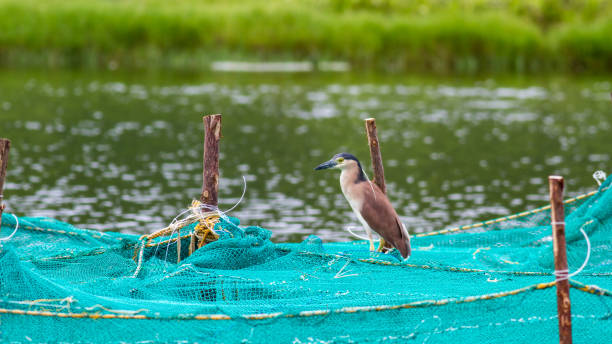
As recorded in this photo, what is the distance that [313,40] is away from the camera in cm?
5100

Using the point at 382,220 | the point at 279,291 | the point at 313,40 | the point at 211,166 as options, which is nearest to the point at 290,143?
the point at 211,166

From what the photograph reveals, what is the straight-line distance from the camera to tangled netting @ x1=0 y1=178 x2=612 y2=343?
22.4 feet

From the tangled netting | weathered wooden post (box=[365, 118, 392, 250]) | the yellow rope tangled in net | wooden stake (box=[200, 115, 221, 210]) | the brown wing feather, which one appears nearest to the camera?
the tangled netting

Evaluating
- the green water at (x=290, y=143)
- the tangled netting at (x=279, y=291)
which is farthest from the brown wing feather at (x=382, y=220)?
the green water at (x=290, y=143)

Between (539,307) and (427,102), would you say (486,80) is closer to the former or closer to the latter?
(427,102)

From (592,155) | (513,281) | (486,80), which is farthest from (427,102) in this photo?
(513,281)

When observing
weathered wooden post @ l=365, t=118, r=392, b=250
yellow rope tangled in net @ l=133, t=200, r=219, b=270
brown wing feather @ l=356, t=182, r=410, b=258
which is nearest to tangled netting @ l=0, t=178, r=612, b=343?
yellow rope tangled in net @ l=133, t=200, r=219, b=270

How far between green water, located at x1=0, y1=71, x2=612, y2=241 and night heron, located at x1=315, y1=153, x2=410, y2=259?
234 inches

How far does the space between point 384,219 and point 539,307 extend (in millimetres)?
2178

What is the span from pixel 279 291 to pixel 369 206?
5.49 feet

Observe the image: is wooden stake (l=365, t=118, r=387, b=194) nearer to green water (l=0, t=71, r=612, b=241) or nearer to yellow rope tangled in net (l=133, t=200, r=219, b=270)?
yellow rope tangled in net (l=133, t=200, r=219, b=270)

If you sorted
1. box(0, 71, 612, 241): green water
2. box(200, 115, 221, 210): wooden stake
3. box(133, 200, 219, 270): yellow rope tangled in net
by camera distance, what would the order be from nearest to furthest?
box(133, 200, 219, 270): yellow rope tangled in net, box(200, 115, 221, 210): wooden stake, box(0, 71, 612, 241): green water

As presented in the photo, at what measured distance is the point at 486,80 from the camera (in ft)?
149

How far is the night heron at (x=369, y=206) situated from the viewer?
9023 mm
